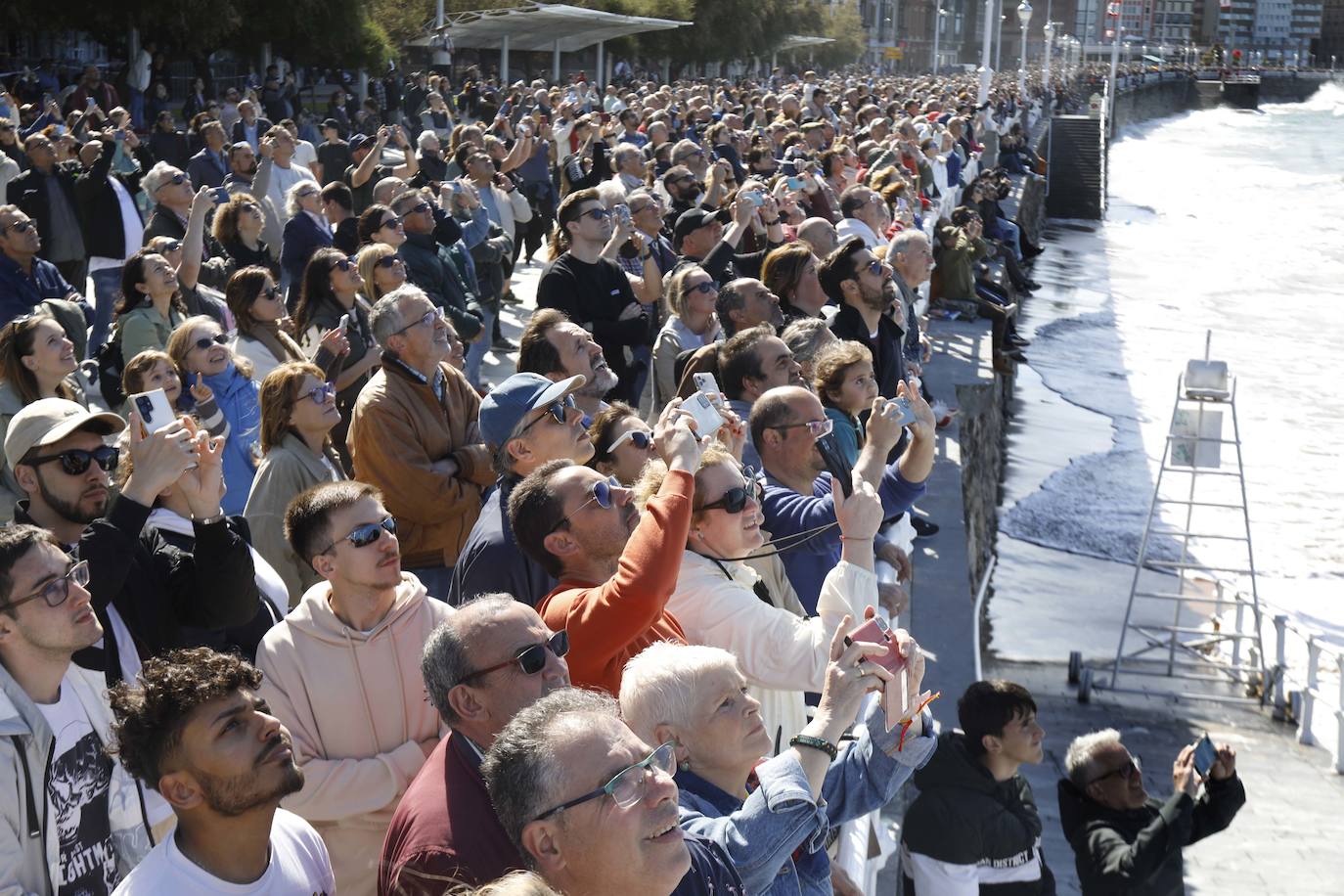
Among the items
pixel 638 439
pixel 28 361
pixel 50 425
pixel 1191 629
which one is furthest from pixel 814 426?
pixel 1191 629

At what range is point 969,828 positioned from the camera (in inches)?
188

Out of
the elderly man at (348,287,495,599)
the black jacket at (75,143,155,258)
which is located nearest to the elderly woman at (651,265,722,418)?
the elderly man at (348,287,495,599)

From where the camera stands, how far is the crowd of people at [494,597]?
108 inches

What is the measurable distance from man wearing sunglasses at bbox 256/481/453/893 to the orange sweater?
314 mm

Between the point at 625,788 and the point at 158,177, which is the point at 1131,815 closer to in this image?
the point at 625,788

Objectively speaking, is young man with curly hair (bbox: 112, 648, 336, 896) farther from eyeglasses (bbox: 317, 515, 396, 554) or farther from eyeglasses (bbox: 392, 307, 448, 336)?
eyeglasses (bbox: 392, 307, 448, 336)

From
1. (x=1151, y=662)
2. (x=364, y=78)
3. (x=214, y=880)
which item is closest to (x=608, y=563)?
(x=214, y=880)

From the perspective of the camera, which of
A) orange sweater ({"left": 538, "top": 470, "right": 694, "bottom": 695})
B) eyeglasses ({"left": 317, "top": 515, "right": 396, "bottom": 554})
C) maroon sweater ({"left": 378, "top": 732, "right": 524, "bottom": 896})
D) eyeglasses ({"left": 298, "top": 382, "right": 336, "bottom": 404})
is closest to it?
maroon sweater ({"left": 378, "top": 732, "right": 524, "bottom": 896})

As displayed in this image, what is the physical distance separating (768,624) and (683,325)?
116 inches

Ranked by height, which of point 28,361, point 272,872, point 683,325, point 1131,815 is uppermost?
point 28,361

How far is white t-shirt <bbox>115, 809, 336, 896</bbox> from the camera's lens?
2668 mm

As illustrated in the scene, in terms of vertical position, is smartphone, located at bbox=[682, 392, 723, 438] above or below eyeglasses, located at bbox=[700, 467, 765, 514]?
above

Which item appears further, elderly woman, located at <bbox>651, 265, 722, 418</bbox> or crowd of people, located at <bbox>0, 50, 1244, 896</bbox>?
elderly woman, located at <bbox>651, 265, 722, 418</bbox>

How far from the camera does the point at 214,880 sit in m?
2.70
